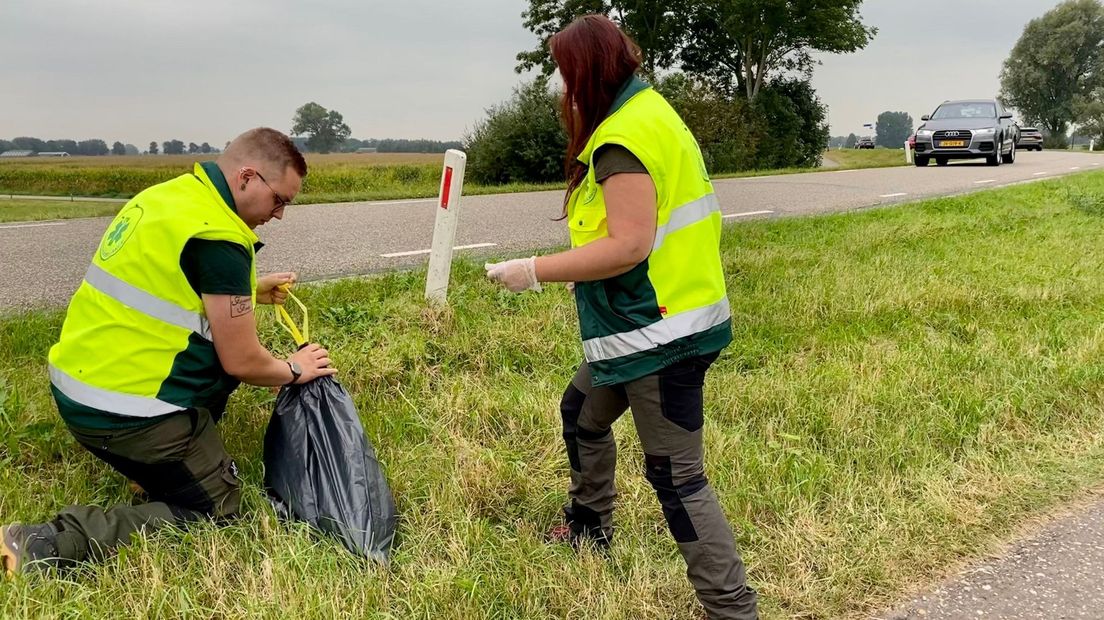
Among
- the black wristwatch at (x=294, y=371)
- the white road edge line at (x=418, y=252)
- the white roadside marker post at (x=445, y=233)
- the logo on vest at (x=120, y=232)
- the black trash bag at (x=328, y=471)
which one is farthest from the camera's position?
the white road edge line at (x=418, y=252)

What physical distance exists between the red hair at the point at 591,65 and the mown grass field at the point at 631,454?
4.58 feet

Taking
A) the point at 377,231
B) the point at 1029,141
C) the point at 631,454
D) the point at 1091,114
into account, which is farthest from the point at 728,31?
the point at 1091,114

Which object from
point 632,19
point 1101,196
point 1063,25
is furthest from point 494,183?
point 1063,25

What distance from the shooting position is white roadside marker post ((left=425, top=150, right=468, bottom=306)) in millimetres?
4766

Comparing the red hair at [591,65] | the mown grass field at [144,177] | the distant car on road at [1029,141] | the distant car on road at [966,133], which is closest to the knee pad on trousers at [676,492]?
the red hair at [591,65]

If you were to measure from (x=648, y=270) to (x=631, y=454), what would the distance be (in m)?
1.42

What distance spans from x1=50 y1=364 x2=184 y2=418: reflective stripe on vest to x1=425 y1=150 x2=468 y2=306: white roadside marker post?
2.39 m

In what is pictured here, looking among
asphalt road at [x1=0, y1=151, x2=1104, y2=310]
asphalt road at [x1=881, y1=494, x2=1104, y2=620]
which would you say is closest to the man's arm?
asphalt road at [x1=881, y1=494, x2=1104, y2=620]

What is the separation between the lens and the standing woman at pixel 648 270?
1.92 metres

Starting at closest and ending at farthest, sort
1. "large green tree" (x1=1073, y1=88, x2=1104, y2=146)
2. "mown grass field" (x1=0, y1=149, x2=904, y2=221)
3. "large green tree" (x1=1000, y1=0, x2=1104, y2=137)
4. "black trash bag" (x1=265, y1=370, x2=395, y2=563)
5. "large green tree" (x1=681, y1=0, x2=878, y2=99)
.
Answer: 1. "black trash bag" (x1=265, y1=370, x2=395, y2=563)
2. "mown grass field" (x1=0, y1=149, x2=904, y2=221)
3. "large green tree" (x1=681, y1=0, x2=878, y2=99)
4. "large green tree" (x1=1073, y1=88, x2=1104, y2=146)
5. "large green tree" (x1=1000, y1=0, x2=1104, y2=137)

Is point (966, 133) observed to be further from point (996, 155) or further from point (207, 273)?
point (207, 273)

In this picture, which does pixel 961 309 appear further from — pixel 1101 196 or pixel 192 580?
pixel 1101 196

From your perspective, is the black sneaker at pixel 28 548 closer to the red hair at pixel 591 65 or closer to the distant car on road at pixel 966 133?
the red hair at pixel 591 65

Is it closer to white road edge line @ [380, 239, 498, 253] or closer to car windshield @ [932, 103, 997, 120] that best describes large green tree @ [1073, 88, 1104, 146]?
car windshield @ [932, 103, 997, 120]
